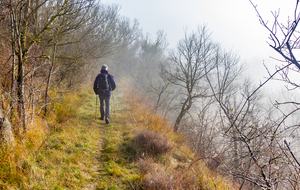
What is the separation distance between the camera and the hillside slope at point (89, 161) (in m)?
2.51

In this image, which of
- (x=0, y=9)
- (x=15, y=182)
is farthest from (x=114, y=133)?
(x=0, y=9)

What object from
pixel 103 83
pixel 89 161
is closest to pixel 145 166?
pixel 89 161

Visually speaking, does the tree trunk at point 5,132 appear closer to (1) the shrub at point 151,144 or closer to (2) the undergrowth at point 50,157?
(2) the undergrowth at point 50,157

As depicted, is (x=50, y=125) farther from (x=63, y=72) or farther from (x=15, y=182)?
(x=63, y=72)

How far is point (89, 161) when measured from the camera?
3.59 metres

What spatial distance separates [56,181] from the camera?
8.50 ft

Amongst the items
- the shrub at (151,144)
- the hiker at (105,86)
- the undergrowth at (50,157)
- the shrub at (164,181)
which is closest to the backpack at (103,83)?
the hiker at (105,86)

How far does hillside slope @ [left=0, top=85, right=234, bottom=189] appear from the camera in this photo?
251 cm

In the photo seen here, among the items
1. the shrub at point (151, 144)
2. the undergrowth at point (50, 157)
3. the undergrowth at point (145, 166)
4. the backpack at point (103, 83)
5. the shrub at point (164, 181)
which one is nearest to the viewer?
the undergrowth at point (50, 157)

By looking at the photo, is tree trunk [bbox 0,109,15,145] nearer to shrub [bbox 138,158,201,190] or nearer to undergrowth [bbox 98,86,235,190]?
undergrowth [bbox 98,86,235,190]

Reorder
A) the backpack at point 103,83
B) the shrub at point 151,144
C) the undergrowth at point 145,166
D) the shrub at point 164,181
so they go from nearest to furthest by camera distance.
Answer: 1. the shrub at point 164,181
2. the undergrowth at point 145,166
3. the shrub at point 151,144
4. the backpack at point 103,83

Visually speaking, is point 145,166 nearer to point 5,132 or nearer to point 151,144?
point 151,144

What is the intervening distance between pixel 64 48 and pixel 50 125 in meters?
5.69

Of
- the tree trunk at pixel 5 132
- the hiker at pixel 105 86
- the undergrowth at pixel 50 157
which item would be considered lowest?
the undergrowth at pixel 50 157
